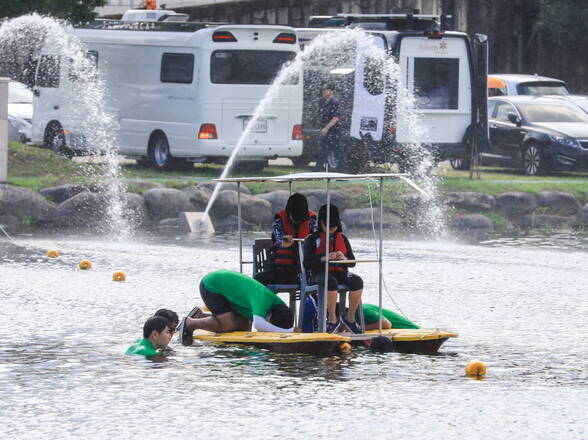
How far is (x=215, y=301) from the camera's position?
1218 centimetres

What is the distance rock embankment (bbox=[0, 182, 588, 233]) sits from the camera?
22984 millimetres

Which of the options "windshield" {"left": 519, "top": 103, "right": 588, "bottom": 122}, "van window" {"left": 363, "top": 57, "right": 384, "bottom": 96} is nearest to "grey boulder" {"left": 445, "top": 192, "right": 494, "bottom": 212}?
"van window" {"left": 363, "top": 57, "right": 384, "bottom": 96}

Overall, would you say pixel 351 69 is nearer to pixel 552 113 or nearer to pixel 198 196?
pixel 552 113

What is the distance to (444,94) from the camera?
28391 mm

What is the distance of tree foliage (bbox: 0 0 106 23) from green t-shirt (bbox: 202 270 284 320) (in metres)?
15.9

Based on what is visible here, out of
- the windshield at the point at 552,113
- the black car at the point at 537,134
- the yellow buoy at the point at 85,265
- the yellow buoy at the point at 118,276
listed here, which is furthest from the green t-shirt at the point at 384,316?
the windshield at the point at 552,113

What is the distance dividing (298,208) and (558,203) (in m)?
13.8

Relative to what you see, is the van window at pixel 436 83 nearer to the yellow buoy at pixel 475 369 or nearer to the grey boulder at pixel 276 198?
the grey boulder at pixel 276 198

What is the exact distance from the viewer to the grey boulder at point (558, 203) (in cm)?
2519

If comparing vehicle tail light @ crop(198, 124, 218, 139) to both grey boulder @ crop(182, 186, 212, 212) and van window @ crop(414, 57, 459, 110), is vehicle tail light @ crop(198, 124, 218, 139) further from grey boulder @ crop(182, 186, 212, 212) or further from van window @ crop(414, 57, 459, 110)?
van window @ crop(414, 57, 459, 110)

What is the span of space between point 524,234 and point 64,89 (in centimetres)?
1020

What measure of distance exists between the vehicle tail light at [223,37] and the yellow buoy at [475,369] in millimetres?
16580

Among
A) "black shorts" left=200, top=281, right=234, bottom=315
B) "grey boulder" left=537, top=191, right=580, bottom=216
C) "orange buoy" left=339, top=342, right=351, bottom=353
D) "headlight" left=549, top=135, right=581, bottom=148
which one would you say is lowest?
"orange buoy" left=339, top=342, right=351, bottom=353

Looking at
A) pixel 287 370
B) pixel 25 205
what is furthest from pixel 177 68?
pixel 287 370
